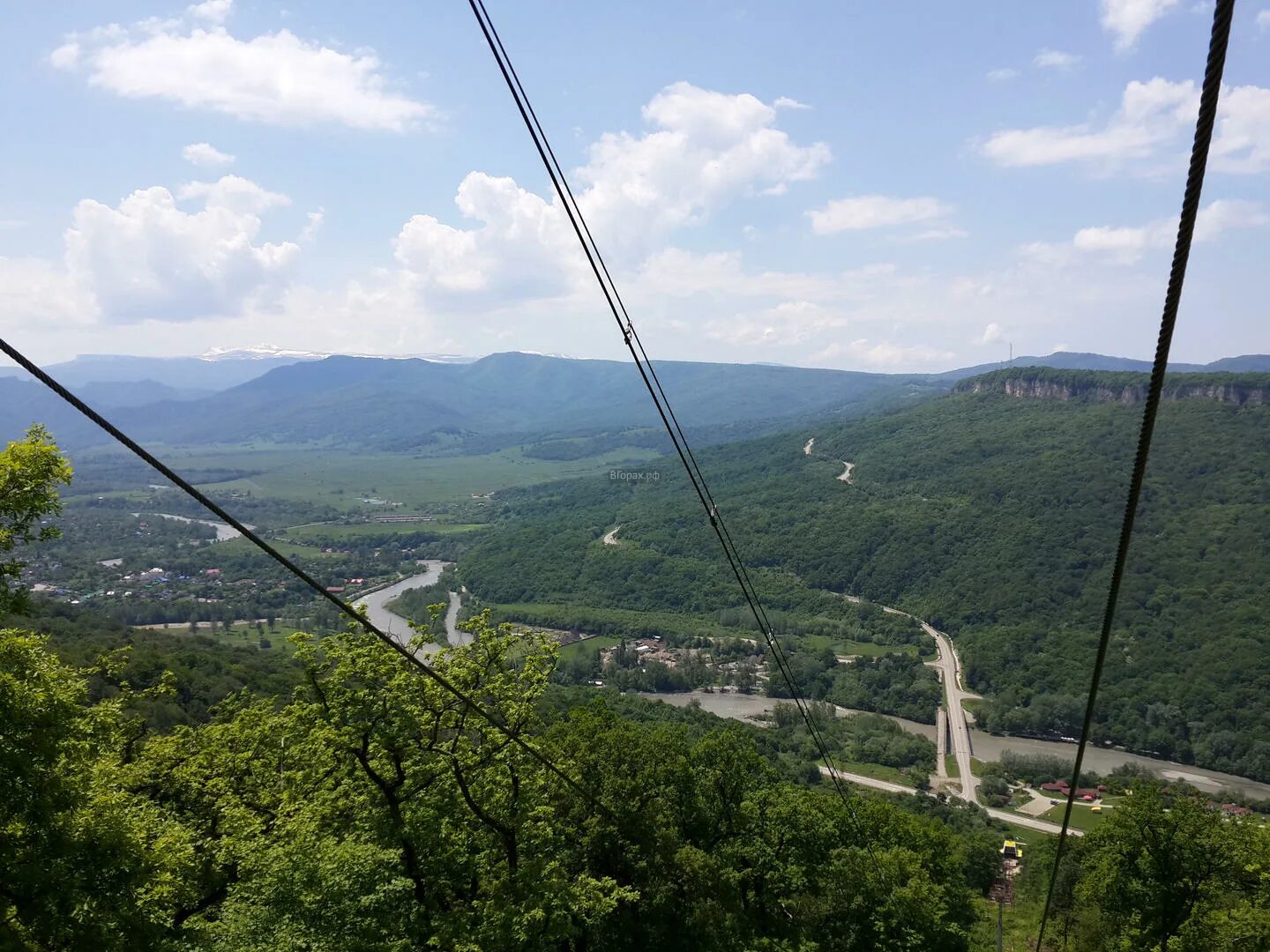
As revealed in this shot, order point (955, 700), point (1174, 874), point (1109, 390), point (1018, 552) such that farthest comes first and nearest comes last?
1. point (1109, 390)
2. point (1018, 552)
3. point (955, 700)
4. point (1174, 874)

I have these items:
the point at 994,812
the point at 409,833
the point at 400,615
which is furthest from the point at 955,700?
the point at 409,833

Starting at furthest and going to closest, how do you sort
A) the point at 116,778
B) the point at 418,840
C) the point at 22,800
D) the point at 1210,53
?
the point at 418,840 < the point at 116,778 < the point at 22,800 < the point at 1210,53

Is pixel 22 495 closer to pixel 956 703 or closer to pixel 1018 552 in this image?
pixel 956 703

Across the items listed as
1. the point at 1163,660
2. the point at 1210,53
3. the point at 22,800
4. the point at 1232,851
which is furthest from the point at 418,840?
the point at 1163,660

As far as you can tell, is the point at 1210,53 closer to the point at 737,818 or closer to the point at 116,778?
the point at 116,778

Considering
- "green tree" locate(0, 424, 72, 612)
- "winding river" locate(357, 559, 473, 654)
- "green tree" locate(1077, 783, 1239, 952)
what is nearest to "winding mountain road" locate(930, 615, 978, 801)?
"green tree" locate(1077, 783, 1239, 952)

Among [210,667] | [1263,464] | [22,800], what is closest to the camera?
[22,800]
